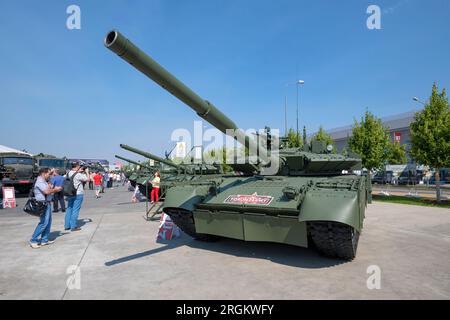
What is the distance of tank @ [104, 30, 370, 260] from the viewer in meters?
4.99

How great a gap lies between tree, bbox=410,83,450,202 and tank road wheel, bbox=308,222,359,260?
13.1 m

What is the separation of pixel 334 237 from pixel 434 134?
14099 mm

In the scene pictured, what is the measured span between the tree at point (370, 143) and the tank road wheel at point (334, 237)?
15954 millimetres

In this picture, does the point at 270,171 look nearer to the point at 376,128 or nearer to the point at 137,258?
the point at 137,258

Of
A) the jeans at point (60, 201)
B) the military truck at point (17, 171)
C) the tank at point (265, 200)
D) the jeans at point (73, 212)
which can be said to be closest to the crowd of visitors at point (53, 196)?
the jeans at point (73, 212)

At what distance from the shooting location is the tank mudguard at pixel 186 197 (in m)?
6.91

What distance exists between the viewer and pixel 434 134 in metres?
16.3

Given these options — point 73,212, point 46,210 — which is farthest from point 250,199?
point 73,212

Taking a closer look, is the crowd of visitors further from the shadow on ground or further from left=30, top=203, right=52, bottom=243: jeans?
the shadow on ground

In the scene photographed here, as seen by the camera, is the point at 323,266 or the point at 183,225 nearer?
the point at 323,266

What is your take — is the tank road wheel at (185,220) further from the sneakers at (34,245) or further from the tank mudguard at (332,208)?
the sneakers at (34,245)

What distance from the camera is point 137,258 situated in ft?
21.0
